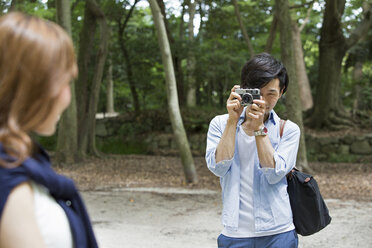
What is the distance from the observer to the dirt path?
5.65m

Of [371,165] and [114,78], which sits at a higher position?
[114,78]

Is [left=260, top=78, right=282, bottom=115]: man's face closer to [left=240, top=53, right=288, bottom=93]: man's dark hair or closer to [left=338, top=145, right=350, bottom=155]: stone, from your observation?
[left=240, top=53, right=288, bottom=93]: man's dark hair

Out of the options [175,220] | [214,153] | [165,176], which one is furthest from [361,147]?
[214,153]

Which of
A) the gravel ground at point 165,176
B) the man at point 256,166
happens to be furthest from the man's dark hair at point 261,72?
the gravel ground at point 165,176

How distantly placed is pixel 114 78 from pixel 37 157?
18.0m

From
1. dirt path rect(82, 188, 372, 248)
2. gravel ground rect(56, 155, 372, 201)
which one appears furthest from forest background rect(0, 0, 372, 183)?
dirt path rect(82, 188, 372, 248)

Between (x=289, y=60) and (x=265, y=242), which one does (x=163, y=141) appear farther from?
(x=265, y=242)

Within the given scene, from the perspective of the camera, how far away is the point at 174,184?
1034cm

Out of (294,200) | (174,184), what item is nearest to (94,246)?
(294,200)

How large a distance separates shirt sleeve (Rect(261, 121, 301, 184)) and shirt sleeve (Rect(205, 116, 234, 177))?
0.70 ft

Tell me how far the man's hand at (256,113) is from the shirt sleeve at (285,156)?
0.59 ft

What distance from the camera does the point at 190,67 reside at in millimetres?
18141

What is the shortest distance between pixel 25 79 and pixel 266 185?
1.61 metres

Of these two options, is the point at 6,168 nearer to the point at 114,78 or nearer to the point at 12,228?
the point at 12,228
